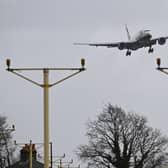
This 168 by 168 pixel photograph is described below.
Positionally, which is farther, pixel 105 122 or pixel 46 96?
pixel 105 122

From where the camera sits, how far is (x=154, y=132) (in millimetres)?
118875

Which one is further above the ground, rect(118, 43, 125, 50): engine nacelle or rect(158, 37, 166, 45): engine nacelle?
rect(158, 37, 166, 45): engine nacelle

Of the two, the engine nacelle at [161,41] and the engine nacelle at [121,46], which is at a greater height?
the engine nacelle at [161,41]

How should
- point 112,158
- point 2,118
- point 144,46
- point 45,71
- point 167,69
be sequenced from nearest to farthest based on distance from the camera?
point 45,71, point 167,69, point 144,46, point 112,158, point 2,118

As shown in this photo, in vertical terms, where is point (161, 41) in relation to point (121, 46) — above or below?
above

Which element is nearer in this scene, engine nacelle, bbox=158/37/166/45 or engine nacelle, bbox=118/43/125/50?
engine nacelle, bbox=158/37/166/45

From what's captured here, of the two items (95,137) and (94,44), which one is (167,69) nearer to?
(94,44)

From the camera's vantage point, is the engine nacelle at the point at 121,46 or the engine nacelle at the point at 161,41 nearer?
the engine nacelle at the point at 161,41

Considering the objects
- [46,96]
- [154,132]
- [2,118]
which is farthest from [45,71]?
[2,118]

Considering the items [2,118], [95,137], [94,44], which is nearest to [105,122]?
[95,137]

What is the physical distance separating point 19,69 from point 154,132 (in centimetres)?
8272

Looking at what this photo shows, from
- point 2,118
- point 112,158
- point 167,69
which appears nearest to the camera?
point 167,69

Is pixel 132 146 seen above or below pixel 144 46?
below

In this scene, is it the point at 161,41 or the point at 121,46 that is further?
the point at 121,46
